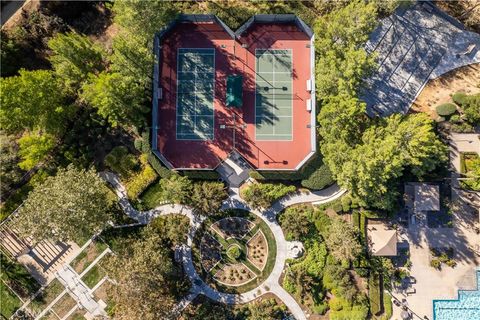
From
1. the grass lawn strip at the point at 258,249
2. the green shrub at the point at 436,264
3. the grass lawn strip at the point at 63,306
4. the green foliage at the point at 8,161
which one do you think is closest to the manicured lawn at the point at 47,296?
the grass lawn strip at the point at 63,306

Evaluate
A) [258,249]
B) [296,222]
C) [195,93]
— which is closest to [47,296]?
[258,249]

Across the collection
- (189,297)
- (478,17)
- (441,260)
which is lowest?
(441,260)

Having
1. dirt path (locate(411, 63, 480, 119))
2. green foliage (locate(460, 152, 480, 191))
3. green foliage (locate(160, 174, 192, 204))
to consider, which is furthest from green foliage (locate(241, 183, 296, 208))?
green foliage (locate(460, 152, 480, 191))

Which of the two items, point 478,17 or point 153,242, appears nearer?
point 153,242

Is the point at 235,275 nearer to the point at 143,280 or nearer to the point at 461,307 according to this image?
the point at 143,280

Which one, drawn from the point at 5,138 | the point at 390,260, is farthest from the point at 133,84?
Answer: the point at 390,260

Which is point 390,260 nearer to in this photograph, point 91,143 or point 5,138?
point 91,143
